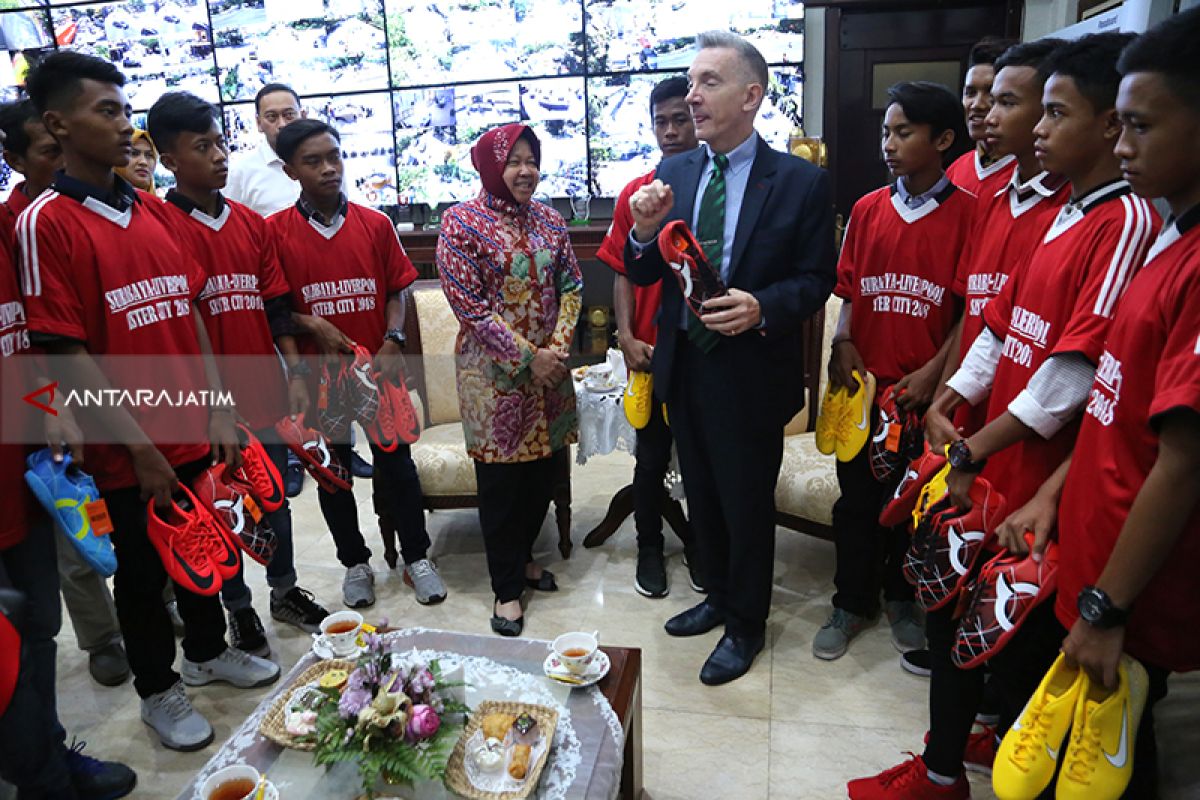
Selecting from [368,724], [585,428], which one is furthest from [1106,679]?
[585,428]

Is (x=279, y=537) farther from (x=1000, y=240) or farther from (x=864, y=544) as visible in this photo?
Answer: (x=1000, y=240)

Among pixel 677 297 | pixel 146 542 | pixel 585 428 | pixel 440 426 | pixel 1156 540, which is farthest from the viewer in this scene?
pixel 440 426

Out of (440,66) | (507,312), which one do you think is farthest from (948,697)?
(440,66)

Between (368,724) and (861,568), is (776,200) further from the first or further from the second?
(368,724)

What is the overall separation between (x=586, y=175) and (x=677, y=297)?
324 cm

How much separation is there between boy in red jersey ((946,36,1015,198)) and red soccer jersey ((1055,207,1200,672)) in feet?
3.28

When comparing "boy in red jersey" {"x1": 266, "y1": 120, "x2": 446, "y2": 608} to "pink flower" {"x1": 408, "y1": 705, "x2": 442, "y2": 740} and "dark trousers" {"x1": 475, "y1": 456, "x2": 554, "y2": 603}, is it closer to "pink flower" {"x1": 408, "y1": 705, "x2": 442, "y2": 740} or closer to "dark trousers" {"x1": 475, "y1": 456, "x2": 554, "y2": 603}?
"dark trousers" {"x1": 475, "y1": 456, "x2": 554, "y2": 603}

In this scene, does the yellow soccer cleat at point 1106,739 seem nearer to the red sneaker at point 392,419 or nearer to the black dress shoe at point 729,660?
the black dress shoe at point 729,660

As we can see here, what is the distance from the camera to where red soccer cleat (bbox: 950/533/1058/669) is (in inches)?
53.2

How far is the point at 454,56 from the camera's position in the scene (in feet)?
16.9

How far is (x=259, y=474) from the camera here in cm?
222

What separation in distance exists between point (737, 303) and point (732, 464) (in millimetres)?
481

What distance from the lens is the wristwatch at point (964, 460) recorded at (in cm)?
155

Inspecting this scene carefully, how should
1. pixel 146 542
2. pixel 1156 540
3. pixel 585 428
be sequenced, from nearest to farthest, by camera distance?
pixel 1156 540 < pixel 146 542 < pixel 585 428
